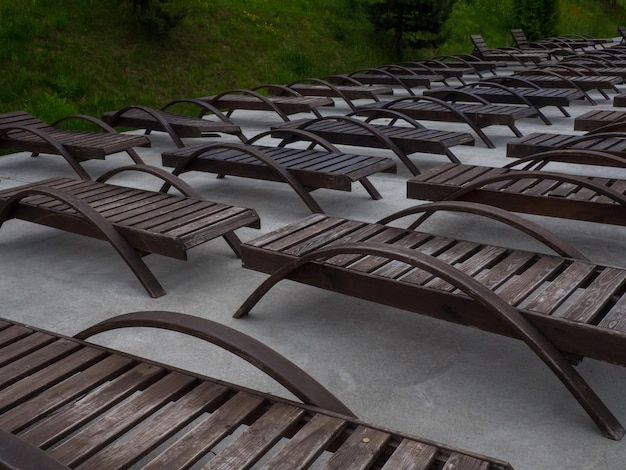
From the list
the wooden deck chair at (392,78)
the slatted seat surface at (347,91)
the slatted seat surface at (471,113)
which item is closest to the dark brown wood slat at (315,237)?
the slatted seat surface at (471,113)

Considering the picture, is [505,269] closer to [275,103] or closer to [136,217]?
[136,217]

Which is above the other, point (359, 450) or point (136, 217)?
point (359, 450)

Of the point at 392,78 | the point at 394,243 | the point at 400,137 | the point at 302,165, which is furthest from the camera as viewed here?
the point at 392,78

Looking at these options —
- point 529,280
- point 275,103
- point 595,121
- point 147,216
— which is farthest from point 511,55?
point 529,280

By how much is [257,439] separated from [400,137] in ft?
16.4

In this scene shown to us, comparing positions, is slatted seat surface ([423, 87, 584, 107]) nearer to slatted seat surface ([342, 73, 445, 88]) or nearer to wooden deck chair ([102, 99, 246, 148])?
slatted seat surface ([342, 73, 445, 88])

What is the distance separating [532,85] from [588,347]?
8.41m

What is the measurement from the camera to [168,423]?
204 cm

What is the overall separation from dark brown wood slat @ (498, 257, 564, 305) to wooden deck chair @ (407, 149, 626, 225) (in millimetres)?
1192

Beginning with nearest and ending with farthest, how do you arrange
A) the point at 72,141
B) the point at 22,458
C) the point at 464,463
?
the point at 22,458, the point at 464,463, the point at 72,141

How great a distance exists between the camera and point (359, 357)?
3156 millimetres

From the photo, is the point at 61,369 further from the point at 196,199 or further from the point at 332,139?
the point at 332,139

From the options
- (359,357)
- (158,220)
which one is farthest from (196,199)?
(359,357)

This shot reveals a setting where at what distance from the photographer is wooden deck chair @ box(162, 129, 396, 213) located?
528cm
